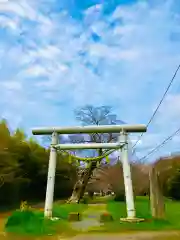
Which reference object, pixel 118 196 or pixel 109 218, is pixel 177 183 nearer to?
pixel 118 196

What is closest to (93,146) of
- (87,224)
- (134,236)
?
(87,224)

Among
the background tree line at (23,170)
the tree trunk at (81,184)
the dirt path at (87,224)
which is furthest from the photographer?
the tree trunk at (81,184)

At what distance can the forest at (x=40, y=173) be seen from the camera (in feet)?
79.0

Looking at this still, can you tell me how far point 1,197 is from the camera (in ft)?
80.5

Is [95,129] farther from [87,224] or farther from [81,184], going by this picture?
[81,184]

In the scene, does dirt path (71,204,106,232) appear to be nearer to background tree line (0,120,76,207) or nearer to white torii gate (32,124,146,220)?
white torii gate (32,124,146,220)

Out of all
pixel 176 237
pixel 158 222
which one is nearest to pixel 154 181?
pixel 158 222

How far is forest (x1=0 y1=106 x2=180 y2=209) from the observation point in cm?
2408

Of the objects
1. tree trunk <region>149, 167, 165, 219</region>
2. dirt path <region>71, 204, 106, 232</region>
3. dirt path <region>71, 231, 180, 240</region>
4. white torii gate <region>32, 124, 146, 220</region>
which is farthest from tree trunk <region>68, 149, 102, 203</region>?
dirt path <region>71, 231, 180, 240</region>

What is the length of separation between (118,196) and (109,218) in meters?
20.4

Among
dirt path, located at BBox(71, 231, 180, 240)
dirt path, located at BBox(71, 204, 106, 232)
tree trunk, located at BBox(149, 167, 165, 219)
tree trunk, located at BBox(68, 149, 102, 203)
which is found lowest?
dirt path, located at BBox(71, 231, 180, 240)

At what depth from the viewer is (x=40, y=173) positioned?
3005 centimetres

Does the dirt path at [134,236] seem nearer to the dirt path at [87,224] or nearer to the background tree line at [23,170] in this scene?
the dirt path at [87,224]

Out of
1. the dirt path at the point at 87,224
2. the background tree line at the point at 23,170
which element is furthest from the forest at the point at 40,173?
the dirt path at the point at 87,224
